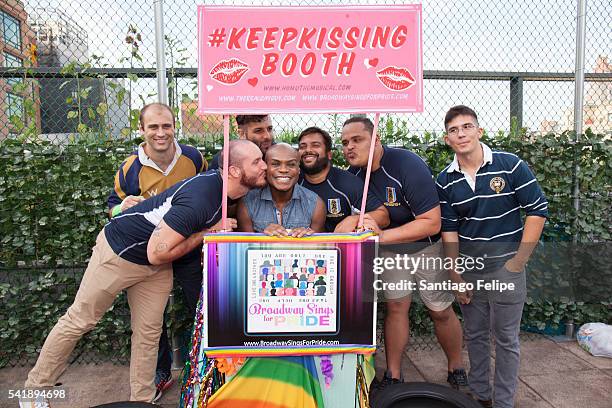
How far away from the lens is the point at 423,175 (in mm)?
3039

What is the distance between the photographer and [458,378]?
3523mm

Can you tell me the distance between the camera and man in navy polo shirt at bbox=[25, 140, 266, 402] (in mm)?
2510

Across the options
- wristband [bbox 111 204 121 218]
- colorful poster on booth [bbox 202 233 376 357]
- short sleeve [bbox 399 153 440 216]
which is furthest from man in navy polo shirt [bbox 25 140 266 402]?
short sleeve [bbox 399 153 440 216]

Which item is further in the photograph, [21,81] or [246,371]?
[21,81]

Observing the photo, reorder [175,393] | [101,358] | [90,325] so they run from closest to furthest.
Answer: [90,325] → [175,393] → [101,358]

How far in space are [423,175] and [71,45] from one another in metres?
3.24

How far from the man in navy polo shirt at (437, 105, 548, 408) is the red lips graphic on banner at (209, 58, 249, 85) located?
53.8 inches

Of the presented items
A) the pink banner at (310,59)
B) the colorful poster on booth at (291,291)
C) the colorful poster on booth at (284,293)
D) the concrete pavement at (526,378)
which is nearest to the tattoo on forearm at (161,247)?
the colorful poster on booth at (284,293)

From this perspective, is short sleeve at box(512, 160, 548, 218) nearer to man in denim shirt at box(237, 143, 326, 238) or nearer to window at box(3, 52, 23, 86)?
man in denim shirt at box(237, 143, 326, 238)

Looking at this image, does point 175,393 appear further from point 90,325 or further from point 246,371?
point 246,371

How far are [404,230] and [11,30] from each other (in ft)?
15.3

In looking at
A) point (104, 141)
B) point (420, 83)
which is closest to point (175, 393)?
point (104, 141)

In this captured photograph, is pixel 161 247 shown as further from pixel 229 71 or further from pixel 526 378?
pixel 526 378

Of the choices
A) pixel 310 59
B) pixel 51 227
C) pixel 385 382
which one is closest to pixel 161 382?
pixel 51 227
